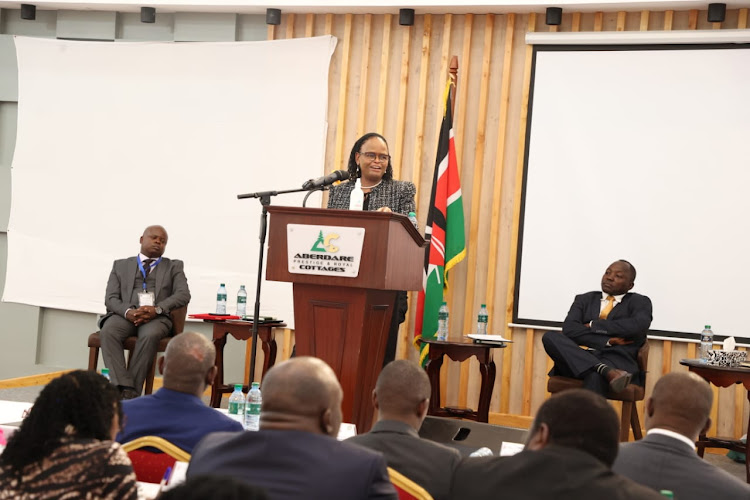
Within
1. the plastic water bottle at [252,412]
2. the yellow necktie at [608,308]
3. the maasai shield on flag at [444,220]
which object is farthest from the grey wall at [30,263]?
the plastic water bottle at [252,412]

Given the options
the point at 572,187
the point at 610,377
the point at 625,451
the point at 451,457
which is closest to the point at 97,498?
the point at 451,457

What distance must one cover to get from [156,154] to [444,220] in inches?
107

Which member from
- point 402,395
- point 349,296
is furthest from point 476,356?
point 402,395

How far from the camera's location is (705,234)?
6691mm

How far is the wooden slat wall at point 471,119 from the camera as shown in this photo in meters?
7.14

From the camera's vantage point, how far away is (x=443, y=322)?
6.84 meters

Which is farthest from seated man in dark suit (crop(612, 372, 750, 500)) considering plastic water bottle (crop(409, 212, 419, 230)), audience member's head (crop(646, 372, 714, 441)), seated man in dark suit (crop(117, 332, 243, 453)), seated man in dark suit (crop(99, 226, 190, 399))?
seated man in dark suit (crop(99, 226, 190, 399))

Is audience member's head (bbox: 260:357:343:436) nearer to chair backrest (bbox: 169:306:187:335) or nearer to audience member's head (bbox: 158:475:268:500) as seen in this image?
audience member's head (bbox: 158:475:268:500)

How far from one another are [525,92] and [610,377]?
2.49 meters

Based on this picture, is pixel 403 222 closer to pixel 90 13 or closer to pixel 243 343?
pixel 243 343

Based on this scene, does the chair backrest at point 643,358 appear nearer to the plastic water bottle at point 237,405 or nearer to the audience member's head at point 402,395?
the plastic water bottle at point 237,405

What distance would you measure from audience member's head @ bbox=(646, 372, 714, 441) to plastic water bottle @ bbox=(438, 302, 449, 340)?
430 centimetres

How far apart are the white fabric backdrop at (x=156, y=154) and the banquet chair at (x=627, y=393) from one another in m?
2.49

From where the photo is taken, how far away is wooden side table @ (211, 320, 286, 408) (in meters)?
6.85
